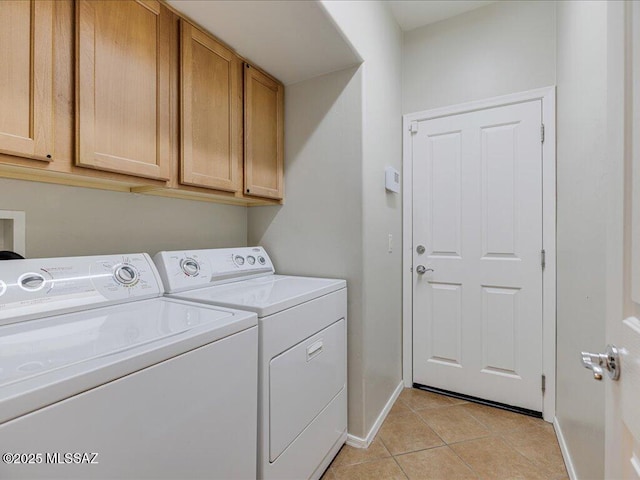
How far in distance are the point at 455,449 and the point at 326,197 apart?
1.60 metres

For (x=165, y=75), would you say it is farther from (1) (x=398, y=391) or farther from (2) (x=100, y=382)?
A: (1) (x=398, y=391)

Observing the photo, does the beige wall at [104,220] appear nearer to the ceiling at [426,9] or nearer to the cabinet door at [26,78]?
the cabinet door at [26,78]

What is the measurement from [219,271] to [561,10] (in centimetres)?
249

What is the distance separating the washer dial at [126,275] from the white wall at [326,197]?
90 cm

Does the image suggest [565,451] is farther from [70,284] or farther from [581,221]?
[70,284]

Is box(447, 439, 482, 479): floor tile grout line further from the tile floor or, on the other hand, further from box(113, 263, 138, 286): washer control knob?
box(113, 263, 138, 286): washer control knob

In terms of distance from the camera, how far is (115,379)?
0.69 metres

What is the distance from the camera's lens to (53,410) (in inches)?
23.4

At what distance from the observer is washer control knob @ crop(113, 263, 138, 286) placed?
4.20 feet

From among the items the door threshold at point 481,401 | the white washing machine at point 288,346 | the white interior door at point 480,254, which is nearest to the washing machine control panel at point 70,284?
the white washing machine at point 288,346

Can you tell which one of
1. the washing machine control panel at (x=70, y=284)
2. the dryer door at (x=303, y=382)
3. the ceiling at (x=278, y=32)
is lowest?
the dryer door at (x=303, y=382)

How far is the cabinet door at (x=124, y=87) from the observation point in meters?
1.11

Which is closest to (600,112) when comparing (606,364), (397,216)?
(606,364)

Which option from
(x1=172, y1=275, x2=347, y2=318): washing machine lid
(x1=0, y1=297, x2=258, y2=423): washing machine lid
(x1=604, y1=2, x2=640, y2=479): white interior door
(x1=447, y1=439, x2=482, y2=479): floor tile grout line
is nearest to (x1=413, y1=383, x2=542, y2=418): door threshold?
(x1=447, y1=439, x2=482, y2=479): floor tile grout line
